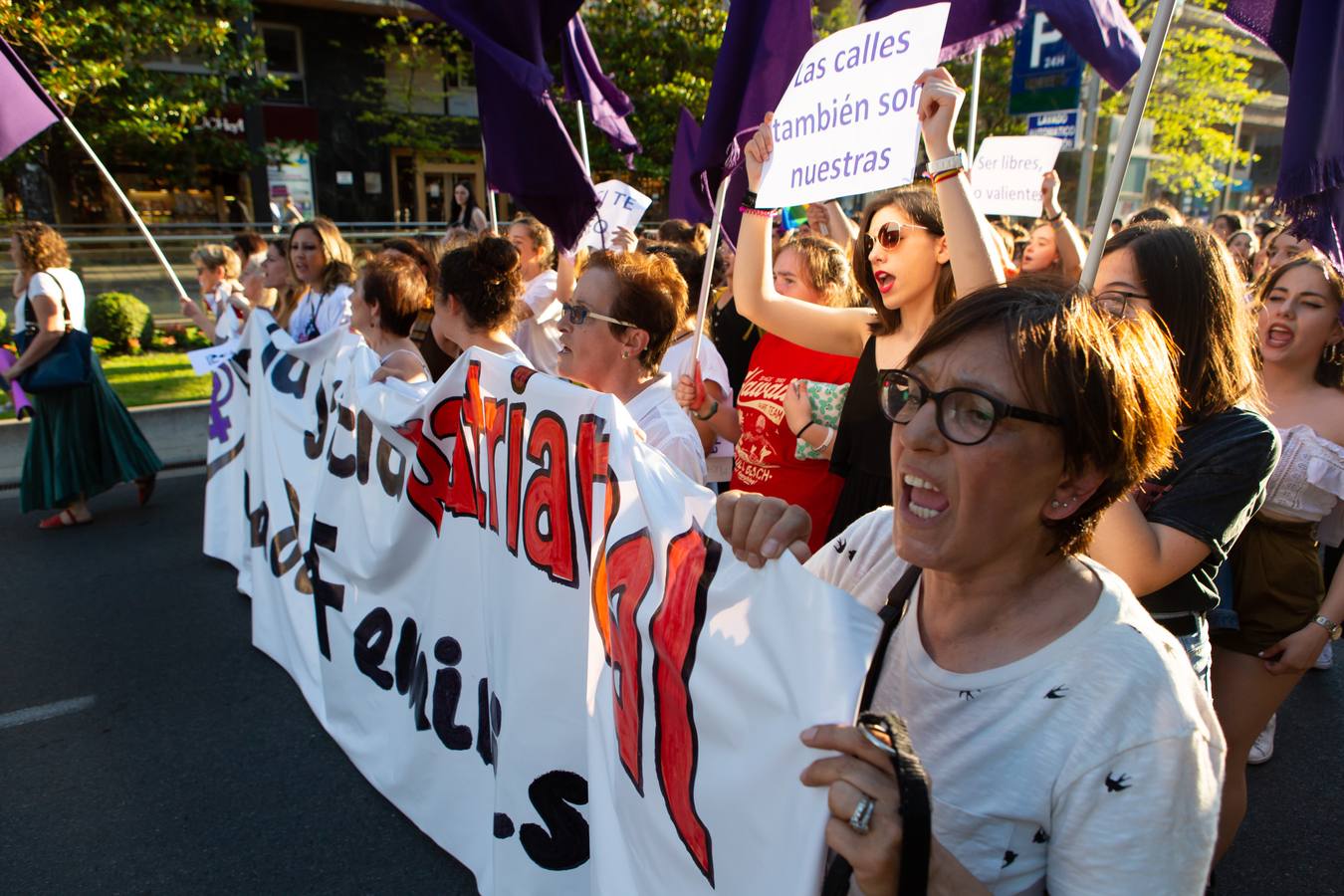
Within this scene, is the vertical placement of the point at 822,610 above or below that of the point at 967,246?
below

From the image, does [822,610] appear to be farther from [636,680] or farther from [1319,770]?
[1319,770]

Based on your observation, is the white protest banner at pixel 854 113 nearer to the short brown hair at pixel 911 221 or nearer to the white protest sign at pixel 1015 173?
the short brown hair at pixel 911 221

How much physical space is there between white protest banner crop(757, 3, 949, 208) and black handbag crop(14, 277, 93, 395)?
16.7ft

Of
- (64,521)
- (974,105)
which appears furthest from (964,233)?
(64,521)

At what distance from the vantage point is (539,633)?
91.0 inches

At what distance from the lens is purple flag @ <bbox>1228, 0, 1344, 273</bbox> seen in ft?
6.53

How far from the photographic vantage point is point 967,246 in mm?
2227

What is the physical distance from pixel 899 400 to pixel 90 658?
4308mm

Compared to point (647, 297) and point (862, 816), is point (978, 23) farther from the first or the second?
point (862, 816)

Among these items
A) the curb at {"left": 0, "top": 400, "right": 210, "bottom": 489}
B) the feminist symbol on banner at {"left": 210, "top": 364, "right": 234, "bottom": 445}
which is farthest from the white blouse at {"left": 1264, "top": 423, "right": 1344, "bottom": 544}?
the curb at {"left": 0, "top": 400, "right": 210, "bottom": 489}

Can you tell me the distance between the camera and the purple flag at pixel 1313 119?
6.53ft

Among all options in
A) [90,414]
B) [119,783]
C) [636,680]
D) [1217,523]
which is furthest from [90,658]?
[1217,523]

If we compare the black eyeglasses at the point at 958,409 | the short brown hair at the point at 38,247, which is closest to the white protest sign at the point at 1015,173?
the black eyeglasses at the point at 958,409

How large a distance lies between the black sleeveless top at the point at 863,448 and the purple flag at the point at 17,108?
4089 mm
